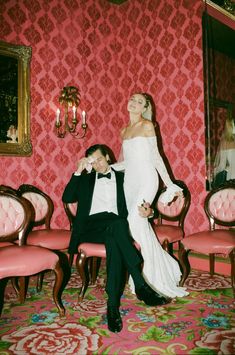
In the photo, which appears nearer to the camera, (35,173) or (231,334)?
(231,334)

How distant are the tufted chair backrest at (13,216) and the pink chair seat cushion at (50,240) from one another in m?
0.29

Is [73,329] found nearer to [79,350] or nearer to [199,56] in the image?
[79,350]

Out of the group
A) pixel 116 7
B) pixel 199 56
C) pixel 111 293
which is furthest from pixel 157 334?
pixel 116 7

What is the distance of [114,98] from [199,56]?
4.86 ft

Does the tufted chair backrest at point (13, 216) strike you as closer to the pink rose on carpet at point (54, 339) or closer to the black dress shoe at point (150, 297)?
the pink rose on carpet at point (54, 339)

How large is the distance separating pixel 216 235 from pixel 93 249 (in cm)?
125

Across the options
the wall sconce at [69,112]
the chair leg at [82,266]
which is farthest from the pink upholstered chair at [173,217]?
the wall sconce at [69,112]

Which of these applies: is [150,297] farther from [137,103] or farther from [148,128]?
[137,103]

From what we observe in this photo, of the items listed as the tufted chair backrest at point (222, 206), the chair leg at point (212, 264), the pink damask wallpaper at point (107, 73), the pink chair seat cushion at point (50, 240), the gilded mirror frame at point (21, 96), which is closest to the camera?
the pink chair seat cushion at point (50, 240)

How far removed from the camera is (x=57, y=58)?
4434 millimetres

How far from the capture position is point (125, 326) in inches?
96.4

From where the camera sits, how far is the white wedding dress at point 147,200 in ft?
9.95

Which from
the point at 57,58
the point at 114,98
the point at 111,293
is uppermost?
the point at 57,58

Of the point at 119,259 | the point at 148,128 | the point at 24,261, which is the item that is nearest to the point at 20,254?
the point at 24,261
